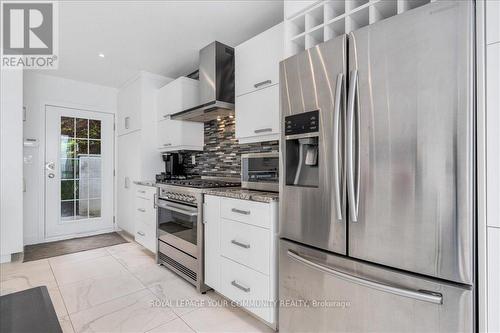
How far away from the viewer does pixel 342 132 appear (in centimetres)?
131

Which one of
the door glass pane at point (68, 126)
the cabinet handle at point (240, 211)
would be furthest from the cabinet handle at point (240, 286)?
the door glass pane at point (68, 126)

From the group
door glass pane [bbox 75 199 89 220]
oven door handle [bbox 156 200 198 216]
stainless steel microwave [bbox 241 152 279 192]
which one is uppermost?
stainless steel microwave [bbox 241 152 279 192]

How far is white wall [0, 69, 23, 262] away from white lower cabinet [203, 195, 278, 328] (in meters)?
2.56

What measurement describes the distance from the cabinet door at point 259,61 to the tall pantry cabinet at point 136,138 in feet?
5.89

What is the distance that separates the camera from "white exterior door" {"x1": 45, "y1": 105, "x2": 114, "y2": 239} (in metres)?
4.04

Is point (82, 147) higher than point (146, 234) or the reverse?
higher

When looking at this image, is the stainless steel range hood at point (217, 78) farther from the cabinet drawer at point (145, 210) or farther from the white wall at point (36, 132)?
the white wall at point (36, 132)

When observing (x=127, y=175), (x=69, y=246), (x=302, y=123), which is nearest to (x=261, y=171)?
(x=302, y=123)

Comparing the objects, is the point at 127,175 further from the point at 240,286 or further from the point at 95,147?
the point at 240,286

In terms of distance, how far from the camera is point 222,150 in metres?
3.27

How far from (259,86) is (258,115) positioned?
0.25 m

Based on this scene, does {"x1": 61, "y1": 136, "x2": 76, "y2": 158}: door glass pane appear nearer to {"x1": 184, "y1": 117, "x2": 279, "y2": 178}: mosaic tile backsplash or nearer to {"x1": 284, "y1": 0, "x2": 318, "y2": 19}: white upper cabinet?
{"x1": 184, "y1": 117, "x2": 279, "y2": 178}: mosaic tile backsplash

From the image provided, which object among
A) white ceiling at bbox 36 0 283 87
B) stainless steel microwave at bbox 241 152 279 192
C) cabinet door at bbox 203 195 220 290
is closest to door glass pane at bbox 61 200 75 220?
white ceiling at bbox 36 0 283 87
